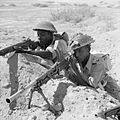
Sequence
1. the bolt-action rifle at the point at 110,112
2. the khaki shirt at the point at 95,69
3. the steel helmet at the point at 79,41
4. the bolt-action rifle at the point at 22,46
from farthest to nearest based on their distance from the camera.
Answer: the bolt-action rifle at the point at 22,46 → the khaki shirt at the point at 95,69 → the steel helmet at the point at 79,41 → the bolt-action rifle at the point at 110,112

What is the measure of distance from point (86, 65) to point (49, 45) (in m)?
0.89

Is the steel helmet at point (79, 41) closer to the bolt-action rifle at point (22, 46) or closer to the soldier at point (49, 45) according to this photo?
the soldier at point (49, 45)

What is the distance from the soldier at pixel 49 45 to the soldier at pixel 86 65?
42 centimetres

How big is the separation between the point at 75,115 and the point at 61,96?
16.1 inches

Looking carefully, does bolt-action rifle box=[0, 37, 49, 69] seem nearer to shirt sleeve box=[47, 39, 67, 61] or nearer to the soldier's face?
the soldier's face

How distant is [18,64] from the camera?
3.92 m

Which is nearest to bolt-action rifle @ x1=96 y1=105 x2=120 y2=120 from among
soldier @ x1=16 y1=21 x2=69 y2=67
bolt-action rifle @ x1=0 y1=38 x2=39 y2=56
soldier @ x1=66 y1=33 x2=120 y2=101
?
soldier @ x1=66 y1=33 x2=120 y2=101

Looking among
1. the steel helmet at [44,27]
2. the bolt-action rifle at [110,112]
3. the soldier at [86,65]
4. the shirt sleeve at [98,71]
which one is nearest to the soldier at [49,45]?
the steel helmet at [44,27]

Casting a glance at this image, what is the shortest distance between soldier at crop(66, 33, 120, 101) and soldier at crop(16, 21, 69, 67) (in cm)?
42

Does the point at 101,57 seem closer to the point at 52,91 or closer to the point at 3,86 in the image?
the point at 52,91

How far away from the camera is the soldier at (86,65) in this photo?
3.63 m

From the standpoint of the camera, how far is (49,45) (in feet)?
14.4

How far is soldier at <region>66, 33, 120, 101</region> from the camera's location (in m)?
3.63

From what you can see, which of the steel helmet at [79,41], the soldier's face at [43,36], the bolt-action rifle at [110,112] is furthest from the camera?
the soldier's face at [43,36]
